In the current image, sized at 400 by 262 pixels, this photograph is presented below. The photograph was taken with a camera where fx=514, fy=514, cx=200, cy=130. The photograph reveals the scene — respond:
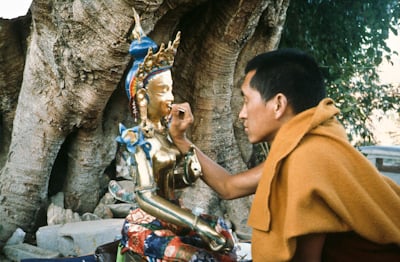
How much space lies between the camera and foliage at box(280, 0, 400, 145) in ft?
18.5

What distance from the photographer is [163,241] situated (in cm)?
199

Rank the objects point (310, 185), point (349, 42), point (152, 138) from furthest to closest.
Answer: point (349, 42) → point (152, 138) → point (310, 185)

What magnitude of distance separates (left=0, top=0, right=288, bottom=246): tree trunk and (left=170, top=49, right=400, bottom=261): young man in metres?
1.79

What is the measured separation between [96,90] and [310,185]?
255 centimetres

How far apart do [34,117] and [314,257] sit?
3045 mm

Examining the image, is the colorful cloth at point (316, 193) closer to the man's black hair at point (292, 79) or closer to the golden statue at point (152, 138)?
the man's black hair at point (292, 79)

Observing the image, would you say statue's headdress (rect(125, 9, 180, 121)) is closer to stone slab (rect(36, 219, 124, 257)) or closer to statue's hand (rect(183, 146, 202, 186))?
statue's hand (rect(183, 146, 202, 186))

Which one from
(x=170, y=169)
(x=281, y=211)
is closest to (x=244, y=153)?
(x=170, y=169)

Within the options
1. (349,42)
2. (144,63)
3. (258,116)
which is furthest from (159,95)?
(349,42)

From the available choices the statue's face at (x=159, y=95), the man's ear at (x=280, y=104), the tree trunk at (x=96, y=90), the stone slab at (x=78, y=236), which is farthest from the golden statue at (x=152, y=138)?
the stone slab at (x=78, y=236)

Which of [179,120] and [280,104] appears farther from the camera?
[179,120]

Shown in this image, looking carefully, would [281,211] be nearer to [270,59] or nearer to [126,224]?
[270,59]

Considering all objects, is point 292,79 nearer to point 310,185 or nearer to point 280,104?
point 280,104

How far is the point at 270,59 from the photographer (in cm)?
190
